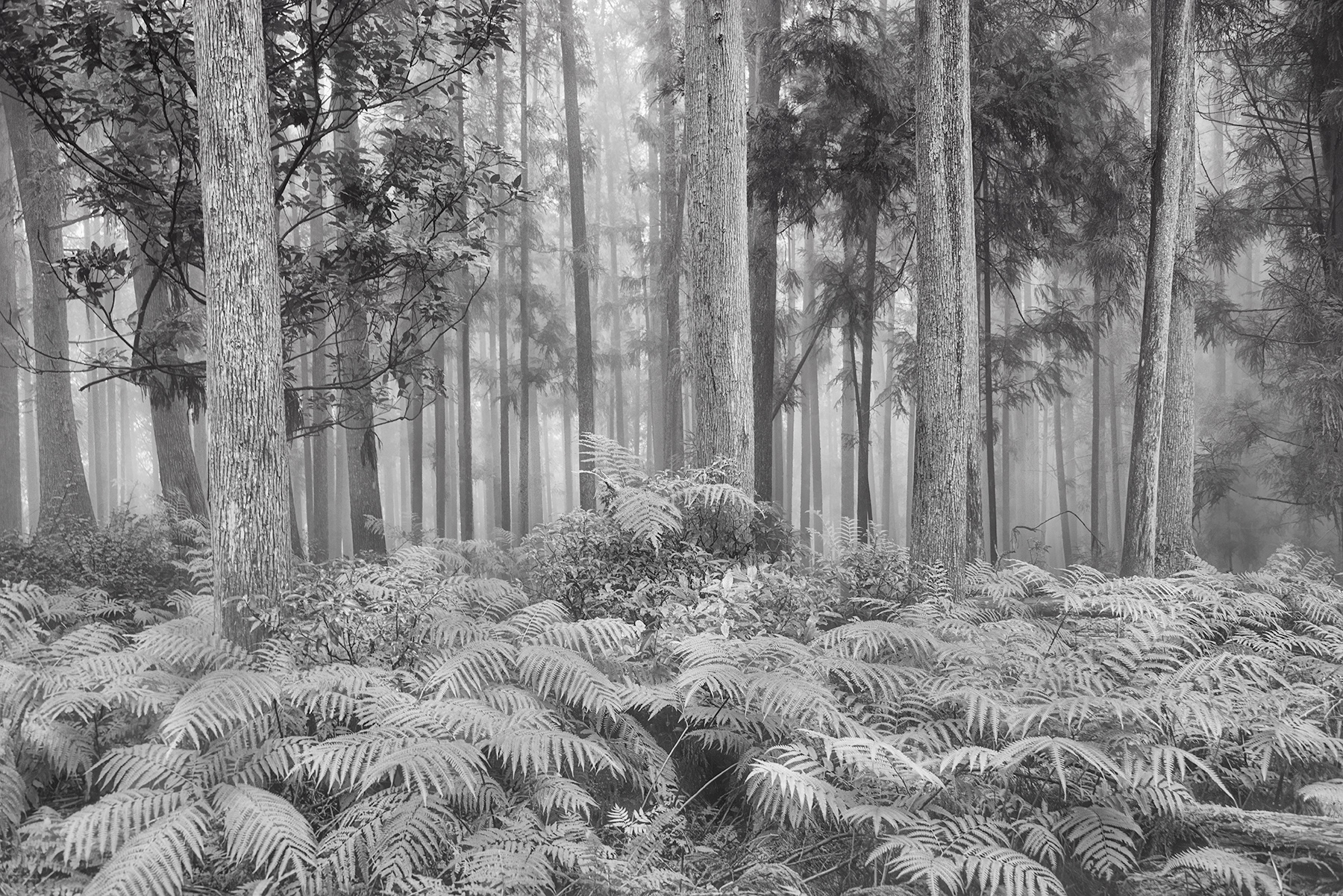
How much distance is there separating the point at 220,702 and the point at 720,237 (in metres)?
4.89

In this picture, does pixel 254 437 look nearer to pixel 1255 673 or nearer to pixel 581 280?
pixel 1255 673

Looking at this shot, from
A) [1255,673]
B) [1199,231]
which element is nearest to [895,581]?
[1255,673]

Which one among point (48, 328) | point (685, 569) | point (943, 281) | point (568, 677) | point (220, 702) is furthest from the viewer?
point (48, 328)

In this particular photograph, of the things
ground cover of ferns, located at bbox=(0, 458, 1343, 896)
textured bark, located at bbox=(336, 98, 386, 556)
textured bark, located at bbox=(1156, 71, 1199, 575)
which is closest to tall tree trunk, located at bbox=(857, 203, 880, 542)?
textured bark, located at bbox=(1156, 71, 1199, 575)

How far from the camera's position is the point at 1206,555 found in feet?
67.7

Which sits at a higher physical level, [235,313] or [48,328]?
[48,328]

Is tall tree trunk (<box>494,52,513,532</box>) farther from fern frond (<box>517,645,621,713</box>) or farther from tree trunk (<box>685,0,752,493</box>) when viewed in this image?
fern frond (<box>517,645,621,713</box>)

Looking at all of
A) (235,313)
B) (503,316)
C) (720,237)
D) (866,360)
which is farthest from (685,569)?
(503,316)

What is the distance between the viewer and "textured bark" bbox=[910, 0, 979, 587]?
271 inches

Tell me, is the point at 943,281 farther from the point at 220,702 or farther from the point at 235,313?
the point at 220,702

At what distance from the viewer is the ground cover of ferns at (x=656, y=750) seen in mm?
3010

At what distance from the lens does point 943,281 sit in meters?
7.18

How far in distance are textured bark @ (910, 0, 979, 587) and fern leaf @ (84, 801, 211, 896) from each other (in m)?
5.66

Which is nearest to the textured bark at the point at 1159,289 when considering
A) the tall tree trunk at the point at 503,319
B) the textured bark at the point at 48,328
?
the tall tree trunk at the point at 503,319
